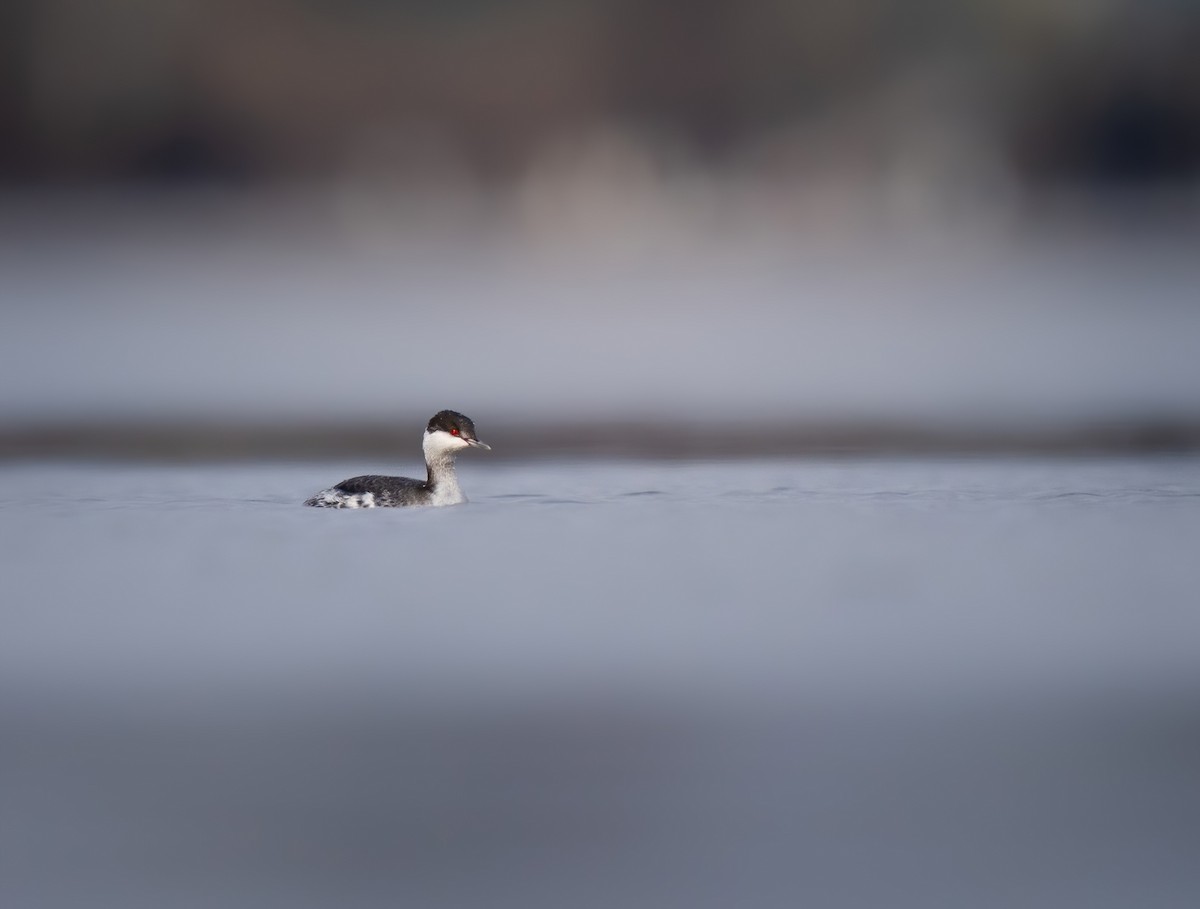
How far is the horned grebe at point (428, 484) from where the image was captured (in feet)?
31.1

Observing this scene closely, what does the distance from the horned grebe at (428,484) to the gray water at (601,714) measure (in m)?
0.87

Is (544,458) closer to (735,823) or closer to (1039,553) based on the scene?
(1039,553)

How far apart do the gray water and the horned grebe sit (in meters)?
0.87

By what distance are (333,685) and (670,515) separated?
419 cm

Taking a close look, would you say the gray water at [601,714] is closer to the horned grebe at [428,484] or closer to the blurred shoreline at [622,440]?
the horned grebe at [428,484]

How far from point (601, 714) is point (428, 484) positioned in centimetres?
550

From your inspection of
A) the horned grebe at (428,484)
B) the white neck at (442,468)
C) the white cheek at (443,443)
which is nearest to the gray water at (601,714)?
the horned grebe at (428,484)

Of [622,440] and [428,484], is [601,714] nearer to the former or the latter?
[428,484]

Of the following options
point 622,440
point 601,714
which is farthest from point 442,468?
point 601,714

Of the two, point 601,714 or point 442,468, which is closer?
point 601,714

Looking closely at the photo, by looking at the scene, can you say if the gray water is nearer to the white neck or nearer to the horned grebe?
the horned grebe

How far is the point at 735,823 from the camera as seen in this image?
3754 millimetres

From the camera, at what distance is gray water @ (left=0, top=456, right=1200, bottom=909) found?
139 inches

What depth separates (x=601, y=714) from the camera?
4.71 metres
